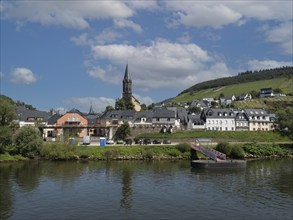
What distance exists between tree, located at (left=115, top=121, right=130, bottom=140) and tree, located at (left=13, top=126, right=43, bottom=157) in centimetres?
2871

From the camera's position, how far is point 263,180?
51594 millimetres

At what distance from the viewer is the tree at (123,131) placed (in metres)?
96.2

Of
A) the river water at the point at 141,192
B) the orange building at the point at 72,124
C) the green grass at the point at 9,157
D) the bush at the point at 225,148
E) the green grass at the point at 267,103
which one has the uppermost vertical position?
the green grass at the point at 267,103

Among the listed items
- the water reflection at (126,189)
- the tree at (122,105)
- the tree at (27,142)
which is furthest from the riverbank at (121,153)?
the tree at (122,105)

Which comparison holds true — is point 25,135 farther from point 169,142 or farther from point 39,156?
point 169,142

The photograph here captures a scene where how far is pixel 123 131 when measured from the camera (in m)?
96.4

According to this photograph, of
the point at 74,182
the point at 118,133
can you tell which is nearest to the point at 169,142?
the point at 118,133

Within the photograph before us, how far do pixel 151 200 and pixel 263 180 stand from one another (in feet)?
63.8

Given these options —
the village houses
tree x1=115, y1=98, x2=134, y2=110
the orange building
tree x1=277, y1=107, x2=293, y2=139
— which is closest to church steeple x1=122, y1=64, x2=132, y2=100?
tree x1=115, y1=98, x2=134, y2=110

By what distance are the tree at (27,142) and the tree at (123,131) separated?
28712 millimetres

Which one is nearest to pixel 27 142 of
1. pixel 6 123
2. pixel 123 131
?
pixel 6 123

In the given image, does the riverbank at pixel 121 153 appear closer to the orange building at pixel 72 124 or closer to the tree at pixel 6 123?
the tree at pixel 6 123

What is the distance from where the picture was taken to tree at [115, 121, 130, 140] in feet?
316

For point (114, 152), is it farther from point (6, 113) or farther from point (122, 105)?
point (122, 105)
